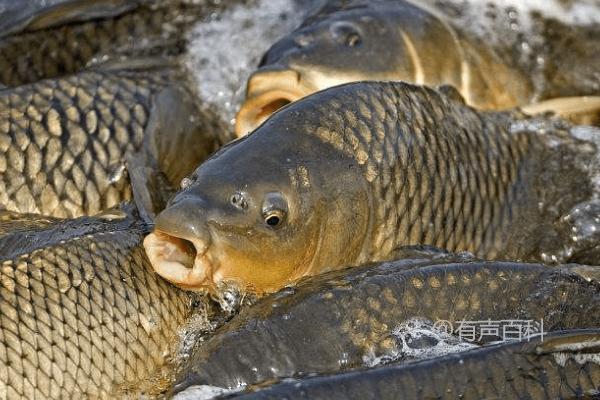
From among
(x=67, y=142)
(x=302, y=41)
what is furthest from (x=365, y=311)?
(x=302, y=41)

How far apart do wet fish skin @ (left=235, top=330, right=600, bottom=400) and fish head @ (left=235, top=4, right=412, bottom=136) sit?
163cm

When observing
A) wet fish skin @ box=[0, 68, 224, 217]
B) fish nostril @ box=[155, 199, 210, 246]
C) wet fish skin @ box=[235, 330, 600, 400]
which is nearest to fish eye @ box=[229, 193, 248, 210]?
fish nostril @ box=[155, 199, 210, 246]

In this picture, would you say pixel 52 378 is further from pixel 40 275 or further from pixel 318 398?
pixel 318 398

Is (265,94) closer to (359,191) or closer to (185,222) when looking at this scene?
(359,191)

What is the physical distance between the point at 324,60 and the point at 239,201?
119cm

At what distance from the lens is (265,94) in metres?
4.27

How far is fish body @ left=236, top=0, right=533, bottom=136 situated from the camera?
4336 mm

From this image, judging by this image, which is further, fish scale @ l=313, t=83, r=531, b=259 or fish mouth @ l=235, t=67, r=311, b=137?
fish mouth @ l=235, t=67, r=311, b=137

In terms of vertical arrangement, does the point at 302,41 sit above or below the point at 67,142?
above

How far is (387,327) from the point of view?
309 centimetres

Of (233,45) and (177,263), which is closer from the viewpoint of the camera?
(177,263)

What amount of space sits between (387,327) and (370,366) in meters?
0.15

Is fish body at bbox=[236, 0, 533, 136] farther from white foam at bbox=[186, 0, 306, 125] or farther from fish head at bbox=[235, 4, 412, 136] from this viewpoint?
white foam at bbox=[186, 0, 306, 125]

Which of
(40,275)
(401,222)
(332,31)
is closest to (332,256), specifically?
(401,222)
